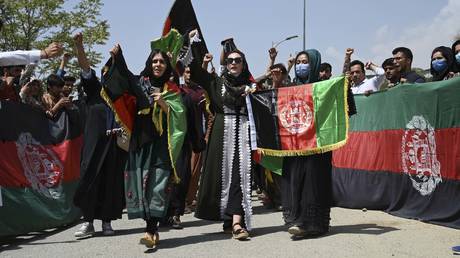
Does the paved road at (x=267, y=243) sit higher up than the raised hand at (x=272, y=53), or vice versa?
the raised hand at (x=272, y=53)

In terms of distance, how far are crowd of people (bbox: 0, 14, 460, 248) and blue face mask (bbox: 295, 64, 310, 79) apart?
0.01 meters

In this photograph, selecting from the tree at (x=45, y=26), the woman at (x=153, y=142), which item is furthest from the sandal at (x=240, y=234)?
the tree at (x=45, y=26)

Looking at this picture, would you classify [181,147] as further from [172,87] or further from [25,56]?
[25,56]

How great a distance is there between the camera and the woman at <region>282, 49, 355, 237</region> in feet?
18.2

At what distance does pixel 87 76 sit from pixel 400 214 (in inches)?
160

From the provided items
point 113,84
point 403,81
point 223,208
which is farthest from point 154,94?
point 403,81

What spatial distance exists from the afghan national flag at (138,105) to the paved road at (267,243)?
83cm

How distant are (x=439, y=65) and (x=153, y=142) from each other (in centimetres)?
341

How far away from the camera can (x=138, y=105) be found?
543 centimetres

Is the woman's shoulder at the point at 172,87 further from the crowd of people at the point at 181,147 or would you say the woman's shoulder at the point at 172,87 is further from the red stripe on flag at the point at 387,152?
the red stripe on flag at the point at 387,152

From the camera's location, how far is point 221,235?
5910mm

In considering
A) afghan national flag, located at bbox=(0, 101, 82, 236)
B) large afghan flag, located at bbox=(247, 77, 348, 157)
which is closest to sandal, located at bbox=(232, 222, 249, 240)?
large afghan flag, located at bbox=(247, 77, 348, 157)

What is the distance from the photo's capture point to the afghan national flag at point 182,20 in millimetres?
6195

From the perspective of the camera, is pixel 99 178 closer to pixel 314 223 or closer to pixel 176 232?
pixel 176 232
